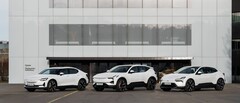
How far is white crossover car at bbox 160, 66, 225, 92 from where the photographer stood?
97.9 ft

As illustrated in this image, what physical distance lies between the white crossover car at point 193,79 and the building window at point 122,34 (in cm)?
1775

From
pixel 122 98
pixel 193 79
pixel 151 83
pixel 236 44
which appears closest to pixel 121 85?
→ pixel 151 83

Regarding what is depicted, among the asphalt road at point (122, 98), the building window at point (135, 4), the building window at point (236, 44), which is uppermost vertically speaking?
the building window at point (135, 4)

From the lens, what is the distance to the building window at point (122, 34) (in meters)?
49.4

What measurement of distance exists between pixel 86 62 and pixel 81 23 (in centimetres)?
386

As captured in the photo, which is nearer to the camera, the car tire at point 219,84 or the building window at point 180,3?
the car tire at point 219,84

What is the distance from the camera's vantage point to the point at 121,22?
163ft

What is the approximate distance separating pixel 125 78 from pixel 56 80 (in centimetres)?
393

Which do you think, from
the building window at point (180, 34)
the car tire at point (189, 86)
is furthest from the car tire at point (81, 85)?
the building window at point (180, 34)

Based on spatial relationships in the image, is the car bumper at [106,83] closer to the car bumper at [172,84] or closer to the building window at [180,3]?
the car bumper at [172,84]

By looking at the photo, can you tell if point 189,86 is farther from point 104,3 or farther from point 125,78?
point 104,3

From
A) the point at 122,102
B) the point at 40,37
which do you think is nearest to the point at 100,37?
the point at 40,37

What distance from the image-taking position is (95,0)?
49625 millimetres

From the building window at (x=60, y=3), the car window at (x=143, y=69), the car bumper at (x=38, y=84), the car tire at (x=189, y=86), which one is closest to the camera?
the car bumper at (x=38, y=84)
